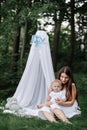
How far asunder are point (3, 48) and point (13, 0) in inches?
66.6

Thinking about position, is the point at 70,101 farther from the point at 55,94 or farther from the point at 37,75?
the point at 37,75

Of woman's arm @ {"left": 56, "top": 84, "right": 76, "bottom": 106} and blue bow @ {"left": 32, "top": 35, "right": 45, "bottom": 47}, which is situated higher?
blue bow @ {"left": 32, "top": 35, "right": 45, "bottom": 47}

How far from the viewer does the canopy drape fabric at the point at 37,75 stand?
355 inches

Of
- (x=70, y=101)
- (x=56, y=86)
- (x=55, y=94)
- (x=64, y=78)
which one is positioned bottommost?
(x=70, y=101)

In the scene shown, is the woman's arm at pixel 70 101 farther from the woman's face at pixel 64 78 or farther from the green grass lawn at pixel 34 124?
the green grass lawn at pixel 34 124

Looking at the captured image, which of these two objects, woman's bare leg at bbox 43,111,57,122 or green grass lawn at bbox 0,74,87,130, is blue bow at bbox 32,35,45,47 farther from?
woman's bare leg at bbox 43,111,57,122

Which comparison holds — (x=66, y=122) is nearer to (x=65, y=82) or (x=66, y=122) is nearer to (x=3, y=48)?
(x=65, y=82)

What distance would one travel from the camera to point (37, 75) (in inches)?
363

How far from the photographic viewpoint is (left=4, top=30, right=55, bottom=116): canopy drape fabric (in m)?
9.02

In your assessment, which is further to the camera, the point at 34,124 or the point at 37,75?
the point at 37,75

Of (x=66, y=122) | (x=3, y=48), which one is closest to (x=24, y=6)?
(x=3, y=48)

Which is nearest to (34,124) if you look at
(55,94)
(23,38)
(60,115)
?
(60,115)

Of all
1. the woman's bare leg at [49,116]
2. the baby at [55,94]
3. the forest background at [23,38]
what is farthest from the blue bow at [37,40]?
the woman's bare leg at [49,116]

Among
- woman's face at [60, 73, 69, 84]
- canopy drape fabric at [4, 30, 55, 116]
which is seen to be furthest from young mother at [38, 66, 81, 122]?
canopy drape fabric at [4, 30, 55, 116]
